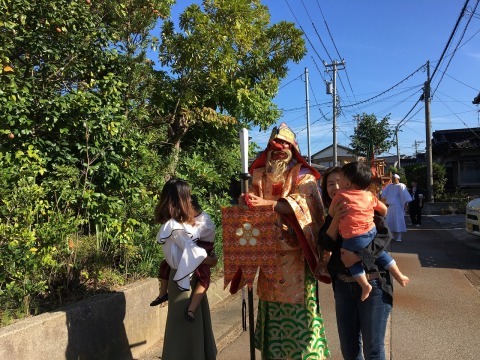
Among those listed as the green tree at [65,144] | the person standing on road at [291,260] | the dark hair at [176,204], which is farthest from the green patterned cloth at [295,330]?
the green tree at [65,144]

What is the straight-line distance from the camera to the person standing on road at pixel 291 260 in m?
2.83

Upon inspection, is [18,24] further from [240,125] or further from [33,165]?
[240,125]

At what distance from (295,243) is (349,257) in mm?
530

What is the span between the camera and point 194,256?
9.47ft

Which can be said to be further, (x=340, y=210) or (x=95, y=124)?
(x=95, y=124)

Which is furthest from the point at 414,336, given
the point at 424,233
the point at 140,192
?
the point at 424,233

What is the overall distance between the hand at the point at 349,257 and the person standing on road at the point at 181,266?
0.97 meters

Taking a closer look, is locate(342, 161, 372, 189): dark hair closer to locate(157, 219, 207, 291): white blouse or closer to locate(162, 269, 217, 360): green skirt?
locate(157, 219, 207, 291): white blouse

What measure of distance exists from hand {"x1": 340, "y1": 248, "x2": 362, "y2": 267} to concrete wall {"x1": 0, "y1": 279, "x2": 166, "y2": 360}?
1995 mm

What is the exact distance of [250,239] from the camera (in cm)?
291

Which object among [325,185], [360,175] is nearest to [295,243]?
[325,185]

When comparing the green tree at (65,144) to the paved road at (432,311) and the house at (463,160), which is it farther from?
the house at (463,160)

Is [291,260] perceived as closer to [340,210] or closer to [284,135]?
[340,210]

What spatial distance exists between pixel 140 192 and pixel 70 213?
0.83 metres
